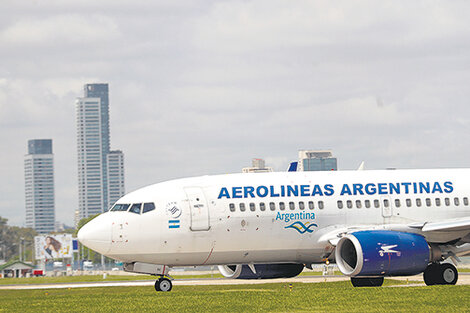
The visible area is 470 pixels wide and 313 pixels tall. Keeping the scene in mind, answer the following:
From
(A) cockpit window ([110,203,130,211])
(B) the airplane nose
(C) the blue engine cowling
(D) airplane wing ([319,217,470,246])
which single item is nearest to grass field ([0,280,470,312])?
(B) the airplane nose

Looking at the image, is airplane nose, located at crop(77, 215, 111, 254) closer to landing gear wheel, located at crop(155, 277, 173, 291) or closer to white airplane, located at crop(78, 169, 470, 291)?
white airplane, located at crop(78, 169, 470, 291)

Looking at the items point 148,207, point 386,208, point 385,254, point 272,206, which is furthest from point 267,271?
point 148,207

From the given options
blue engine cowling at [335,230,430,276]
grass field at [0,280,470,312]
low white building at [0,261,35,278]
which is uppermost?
blue engine cowling at [335,230,430,276]

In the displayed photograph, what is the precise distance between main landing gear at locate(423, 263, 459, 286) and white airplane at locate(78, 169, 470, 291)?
36 millimetres

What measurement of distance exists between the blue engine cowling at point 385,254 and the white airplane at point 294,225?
0.03m

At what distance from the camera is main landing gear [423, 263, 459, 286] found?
35.8 metres

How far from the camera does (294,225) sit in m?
35.6

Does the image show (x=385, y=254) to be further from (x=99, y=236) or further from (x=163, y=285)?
(x=99, y=236)

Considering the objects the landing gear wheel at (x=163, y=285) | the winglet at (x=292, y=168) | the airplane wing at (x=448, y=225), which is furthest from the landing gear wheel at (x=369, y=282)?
the landing gear wheel at (x=163, y=285)

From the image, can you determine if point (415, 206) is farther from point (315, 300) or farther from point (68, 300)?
point (68, 300)

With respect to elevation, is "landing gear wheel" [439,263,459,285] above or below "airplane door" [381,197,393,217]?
below

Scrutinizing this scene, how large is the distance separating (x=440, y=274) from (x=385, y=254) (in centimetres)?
319

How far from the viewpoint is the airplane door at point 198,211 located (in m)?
34.6

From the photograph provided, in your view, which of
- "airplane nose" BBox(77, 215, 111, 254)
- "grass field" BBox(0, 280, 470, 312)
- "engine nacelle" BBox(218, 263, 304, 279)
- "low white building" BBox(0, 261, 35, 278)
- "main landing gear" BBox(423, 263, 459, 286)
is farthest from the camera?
"low white building" BBox(0, 261, 35, 278)
